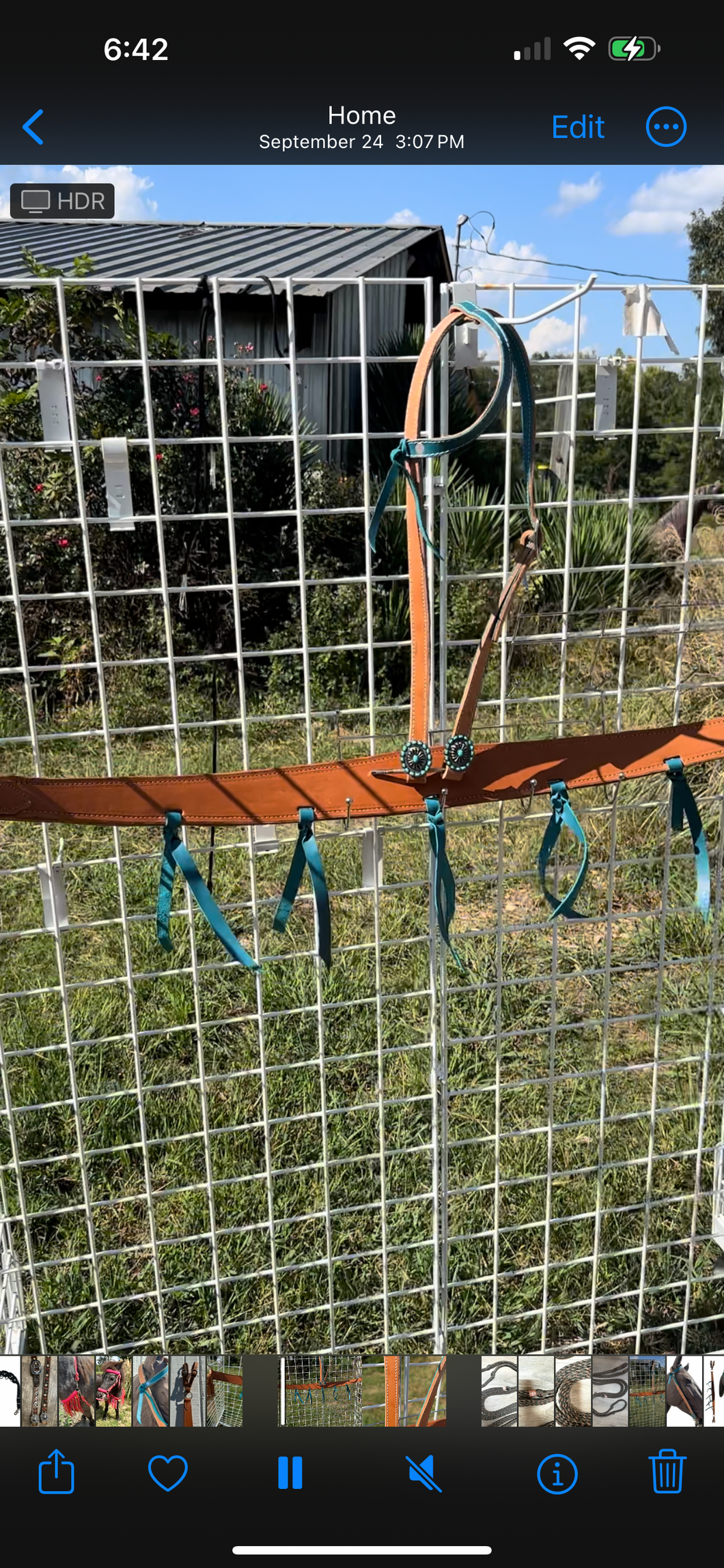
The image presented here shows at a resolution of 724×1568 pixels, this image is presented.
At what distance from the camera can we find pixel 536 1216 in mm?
2449

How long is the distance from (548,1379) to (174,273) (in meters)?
6.16

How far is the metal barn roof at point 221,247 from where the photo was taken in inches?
269

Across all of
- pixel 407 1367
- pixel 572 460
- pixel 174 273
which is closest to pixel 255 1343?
pixel 407 1367

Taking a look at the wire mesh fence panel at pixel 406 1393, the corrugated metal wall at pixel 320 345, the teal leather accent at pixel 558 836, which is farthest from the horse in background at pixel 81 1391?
the corrugated metal wall at pixel 320 345

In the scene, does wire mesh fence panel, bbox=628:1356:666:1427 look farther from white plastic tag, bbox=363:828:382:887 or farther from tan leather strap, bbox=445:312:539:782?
tan leather strap, bbox=445:312:539:782

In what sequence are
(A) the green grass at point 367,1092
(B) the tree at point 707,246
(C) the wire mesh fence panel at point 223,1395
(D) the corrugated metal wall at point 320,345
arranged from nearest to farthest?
(C) the wire mesh fence panel at point 223,1395 < (A) the green grass at point 367,1092 < (D) the corrugated metal wall at point 320,345 < (B) the tree at point 707,246

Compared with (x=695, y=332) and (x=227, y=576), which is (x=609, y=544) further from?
(x=695, y=332)

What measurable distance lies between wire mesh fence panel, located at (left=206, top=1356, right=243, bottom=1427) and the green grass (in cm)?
22

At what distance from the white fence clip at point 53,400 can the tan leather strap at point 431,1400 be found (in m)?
1.64

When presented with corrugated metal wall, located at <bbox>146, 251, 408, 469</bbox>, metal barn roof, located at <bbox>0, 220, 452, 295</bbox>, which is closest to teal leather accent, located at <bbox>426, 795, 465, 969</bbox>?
corrugated metal wall, located at <bbox>146, 251, 408, 469</bbox>

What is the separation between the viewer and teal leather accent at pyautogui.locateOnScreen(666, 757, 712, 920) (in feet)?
6.13

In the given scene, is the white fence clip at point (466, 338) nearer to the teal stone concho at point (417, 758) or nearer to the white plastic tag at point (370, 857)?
the teal stone concho at point (417, 758)

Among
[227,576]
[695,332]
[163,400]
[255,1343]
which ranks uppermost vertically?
[163,400]

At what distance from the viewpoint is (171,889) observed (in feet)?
5.71
